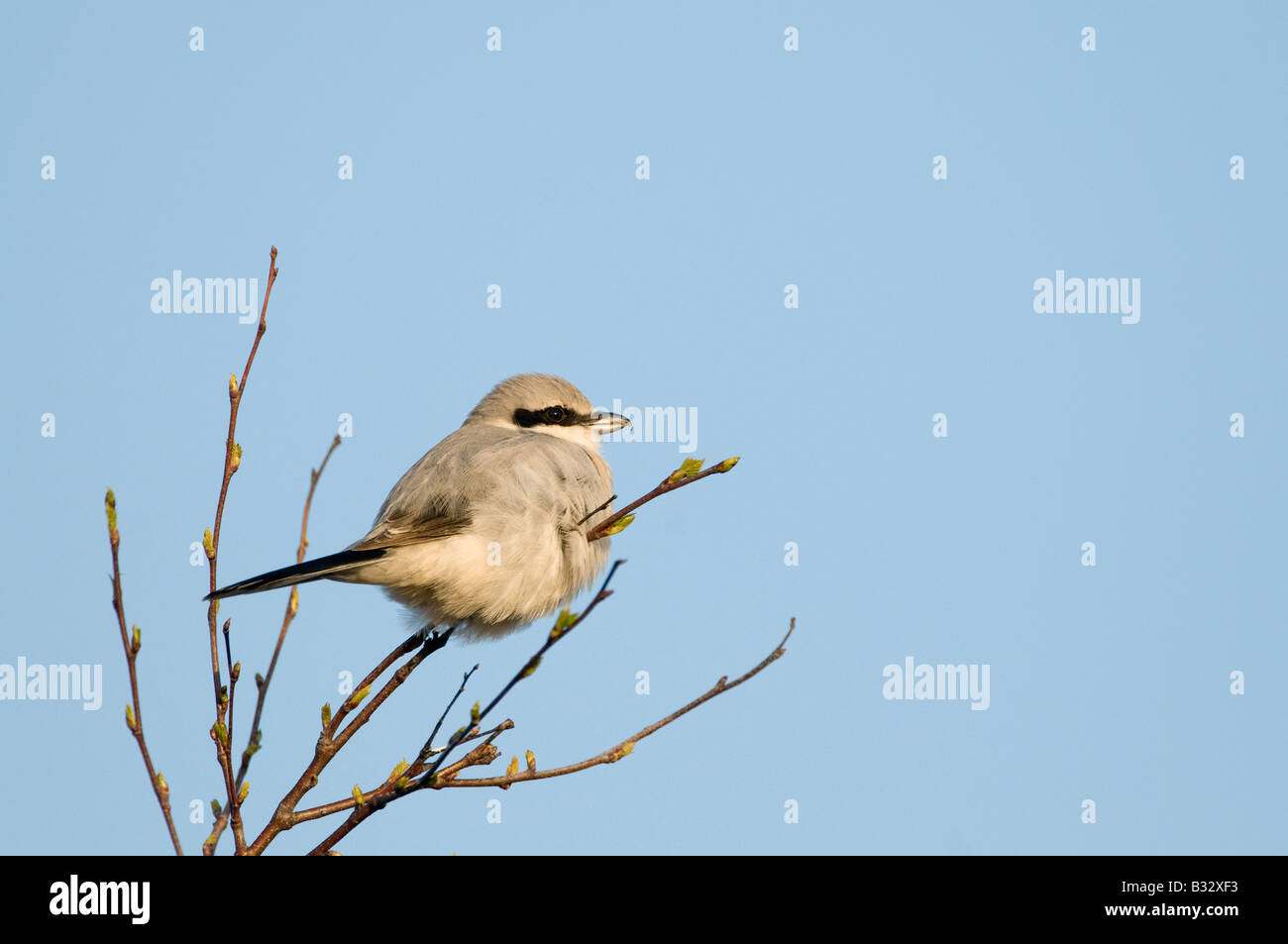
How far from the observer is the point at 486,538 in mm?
4023

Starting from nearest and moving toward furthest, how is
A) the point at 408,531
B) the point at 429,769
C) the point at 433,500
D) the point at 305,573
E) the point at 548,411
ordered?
the point at 429,769
the point at 305,573
the point at 408,531
the point at 433,500
the point at 548,411

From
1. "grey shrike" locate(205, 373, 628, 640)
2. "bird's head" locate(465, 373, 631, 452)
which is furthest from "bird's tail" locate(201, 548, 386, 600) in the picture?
"bird's head" locate(465, 373, 631, 452)

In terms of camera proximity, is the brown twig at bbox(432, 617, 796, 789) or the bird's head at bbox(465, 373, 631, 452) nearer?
the brown twig at bbox(432, 617, 796, 789)

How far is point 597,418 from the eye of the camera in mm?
5199

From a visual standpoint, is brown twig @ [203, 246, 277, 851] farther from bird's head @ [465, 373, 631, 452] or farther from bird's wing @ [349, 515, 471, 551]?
bird's head @ [465, 373, 631, 452]

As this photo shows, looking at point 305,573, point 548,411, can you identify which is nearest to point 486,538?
point 305,573

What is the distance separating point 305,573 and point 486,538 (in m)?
0.85

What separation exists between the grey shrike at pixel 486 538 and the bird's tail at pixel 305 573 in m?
0.01

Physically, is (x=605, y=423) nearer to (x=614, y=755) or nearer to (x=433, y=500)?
(x=433, y=500)

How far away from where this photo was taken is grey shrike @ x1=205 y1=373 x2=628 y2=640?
392cm

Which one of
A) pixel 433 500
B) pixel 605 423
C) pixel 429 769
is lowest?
pixel 429 769

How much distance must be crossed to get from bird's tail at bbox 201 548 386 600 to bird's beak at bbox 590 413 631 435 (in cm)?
159
